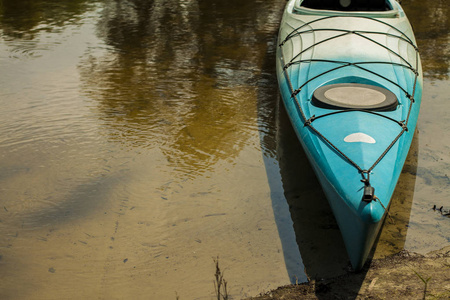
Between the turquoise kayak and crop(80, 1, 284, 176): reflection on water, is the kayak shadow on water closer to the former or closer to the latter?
the turquoise kayak

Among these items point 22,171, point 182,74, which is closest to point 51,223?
point 22,171

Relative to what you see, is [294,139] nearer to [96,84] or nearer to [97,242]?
[97,242]

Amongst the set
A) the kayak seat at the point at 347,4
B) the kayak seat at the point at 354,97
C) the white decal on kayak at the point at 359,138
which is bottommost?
the white decal on kayak at the point at 359,138

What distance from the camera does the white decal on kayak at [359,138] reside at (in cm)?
294

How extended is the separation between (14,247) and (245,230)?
5.01 feet

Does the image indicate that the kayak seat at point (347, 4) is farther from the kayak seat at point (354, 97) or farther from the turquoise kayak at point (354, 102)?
the kayak seat at point (354, 97)

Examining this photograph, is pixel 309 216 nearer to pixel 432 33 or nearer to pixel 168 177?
pixel 168 177

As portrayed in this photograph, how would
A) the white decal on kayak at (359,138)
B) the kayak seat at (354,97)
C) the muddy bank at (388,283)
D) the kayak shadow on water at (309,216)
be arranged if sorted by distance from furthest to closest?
the kayak seat at (354,97) < the white decal on kayak at (359,138) < the kayak shadow on water at (309,216) < the muddy bank at (388,283)

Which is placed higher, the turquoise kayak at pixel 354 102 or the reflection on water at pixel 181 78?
the turquoise kayak at pixel 354 102

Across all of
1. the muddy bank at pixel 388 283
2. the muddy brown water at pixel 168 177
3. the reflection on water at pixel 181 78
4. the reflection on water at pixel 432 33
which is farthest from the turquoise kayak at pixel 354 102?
the reflection on water at pixel 432 33

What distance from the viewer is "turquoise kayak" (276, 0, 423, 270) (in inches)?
102

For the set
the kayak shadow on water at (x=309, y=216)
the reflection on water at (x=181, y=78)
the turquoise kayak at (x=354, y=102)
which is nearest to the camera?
the turquoise kayak at (x=354, y=102)

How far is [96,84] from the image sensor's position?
213 inches

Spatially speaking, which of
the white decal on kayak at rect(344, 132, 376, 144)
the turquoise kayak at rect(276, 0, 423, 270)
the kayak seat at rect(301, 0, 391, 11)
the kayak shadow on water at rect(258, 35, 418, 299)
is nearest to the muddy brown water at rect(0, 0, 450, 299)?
the kayak shadow on water at rect(258, 35, 418, 299)
